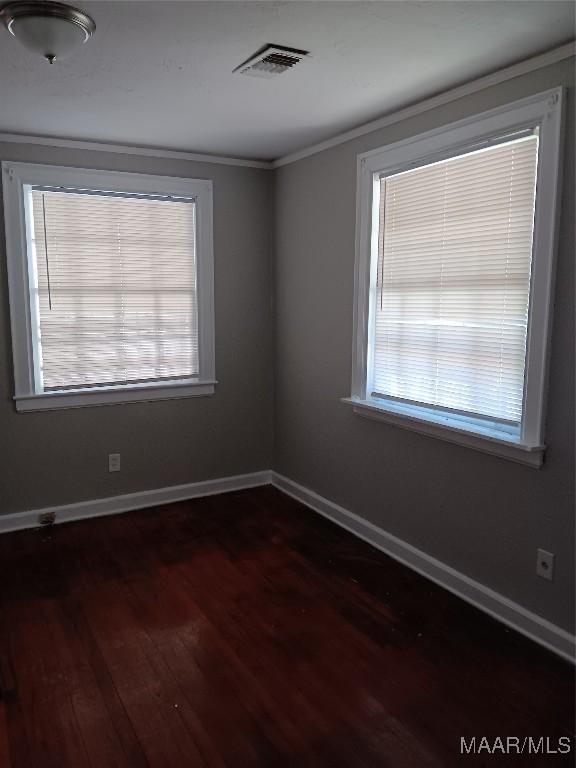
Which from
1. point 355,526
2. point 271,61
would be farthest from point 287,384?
point 271,61

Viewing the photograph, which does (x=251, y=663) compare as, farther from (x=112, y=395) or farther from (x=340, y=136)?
(x=340, y=136)

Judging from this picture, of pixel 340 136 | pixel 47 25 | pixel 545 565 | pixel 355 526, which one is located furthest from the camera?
pixel 355 526

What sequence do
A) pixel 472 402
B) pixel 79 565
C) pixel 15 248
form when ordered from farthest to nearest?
pixel 15 248 → pixel 79 565 → pixel 472 402

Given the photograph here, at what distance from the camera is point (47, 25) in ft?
6.35

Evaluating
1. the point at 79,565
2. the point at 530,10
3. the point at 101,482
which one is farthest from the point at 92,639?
the point at 530,10

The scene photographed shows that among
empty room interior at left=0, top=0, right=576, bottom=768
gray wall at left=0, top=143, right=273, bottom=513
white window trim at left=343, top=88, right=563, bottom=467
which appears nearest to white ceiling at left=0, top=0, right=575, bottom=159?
empty room interior at left=0, top=0, right=576, bottom=768

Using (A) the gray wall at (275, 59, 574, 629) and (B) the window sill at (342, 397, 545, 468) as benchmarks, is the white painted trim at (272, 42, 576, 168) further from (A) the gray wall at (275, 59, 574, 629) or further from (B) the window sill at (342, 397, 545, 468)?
(B) the window sill at (342, 397, 545, 468)

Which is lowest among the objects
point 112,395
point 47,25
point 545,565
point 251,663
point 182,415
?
point 251,663

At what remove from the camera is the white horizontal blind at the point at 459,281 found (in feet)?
8.12

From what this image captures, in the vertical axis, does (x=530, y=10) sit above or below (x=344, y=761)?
A: above

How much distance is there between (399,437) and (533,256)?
124cm

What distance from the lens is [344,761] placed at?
6.10 feet

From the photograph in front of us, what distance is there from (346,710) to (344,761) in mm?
231

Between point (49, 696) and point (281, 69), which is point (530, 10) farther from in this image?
point (49, 696)
